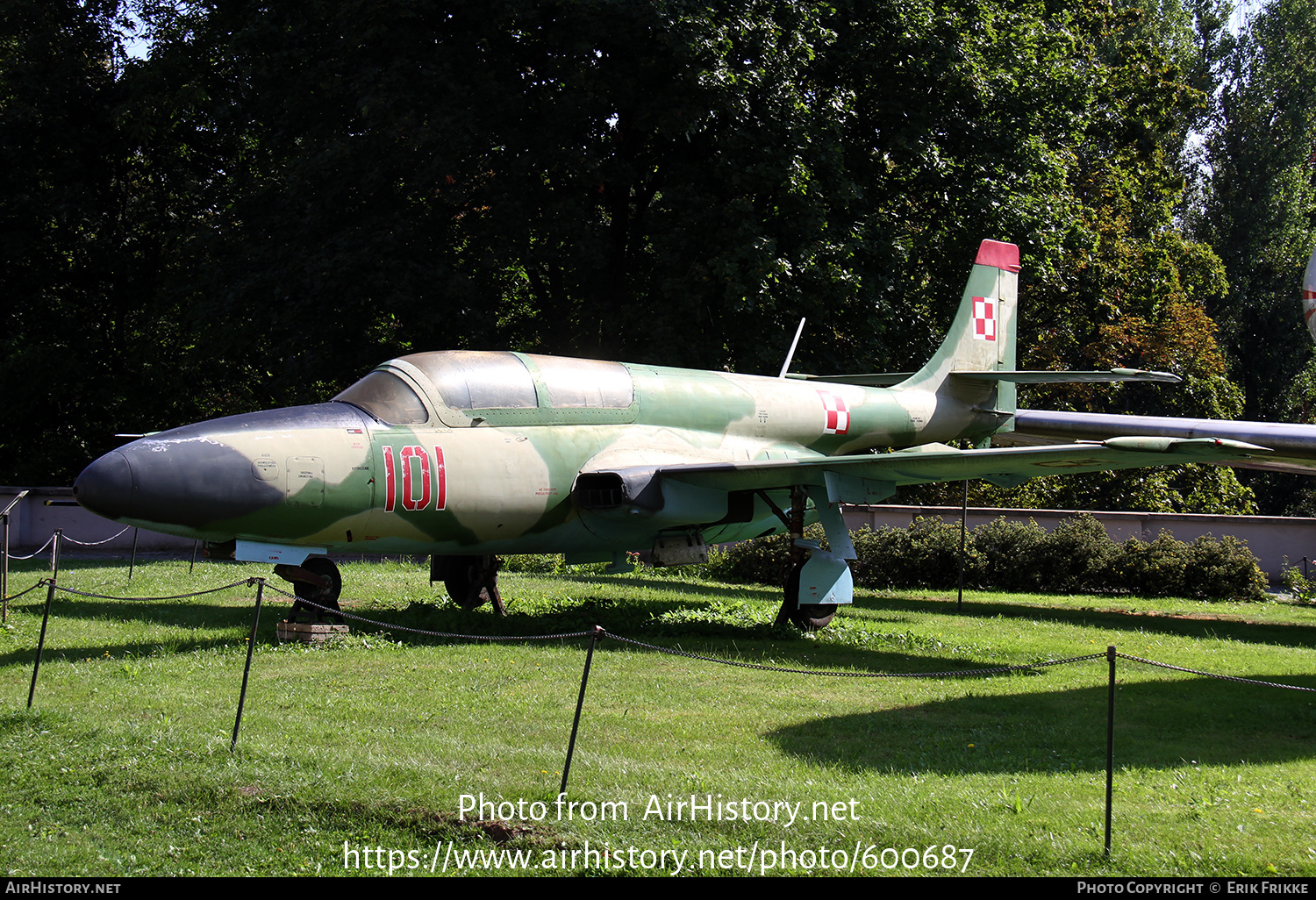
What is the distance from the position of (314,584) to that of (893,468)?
6698mm

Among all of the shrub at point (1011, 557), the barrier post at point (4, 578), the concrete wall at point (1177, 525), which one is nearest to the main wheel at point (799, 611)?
the shrub at point (1011, 557)

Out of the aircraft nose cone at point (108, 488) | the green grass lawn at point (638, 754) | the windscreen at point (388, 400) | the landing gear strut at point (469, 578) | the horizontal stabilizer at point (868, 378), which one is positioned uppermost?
the horizontal stabilizer at point (868, 378)

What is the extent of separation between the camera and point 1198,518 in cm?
2284

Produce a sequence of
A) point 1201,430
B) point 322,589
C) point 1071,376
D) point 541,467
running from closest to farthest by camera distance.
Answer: point 322,589, point 541,467, point 1071,376, point 1201,430

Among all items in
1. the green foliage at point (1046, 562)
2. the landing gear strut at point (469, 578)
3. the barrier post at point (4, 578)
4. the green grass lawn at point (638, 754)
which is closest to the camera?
the green grass lawn at point (638, 754)

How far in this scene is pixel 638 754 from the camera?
7246mm

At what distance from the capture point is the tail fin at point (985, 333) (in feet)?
54.4

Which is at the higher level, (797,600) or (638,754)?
(797,600)

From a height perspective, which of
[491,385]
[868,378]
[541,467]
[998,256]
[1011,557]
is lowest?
[1011,557]

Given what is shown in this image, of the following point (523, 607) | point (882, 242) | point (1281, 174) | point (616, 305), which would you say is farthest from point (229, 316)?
point (1281, 174)

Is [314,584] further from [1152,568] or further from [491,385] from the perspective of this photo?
[1152,568]

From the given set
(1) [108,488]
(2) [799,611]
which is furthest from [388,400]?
(2) [799,611]

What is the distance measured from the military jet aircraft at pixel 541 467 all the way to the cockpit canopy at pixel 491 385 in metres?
0.02

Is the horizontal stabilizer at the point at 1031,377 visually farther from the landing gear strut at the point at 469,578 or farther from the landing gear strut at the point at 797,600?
the landing gear strut at the point at 469,578
